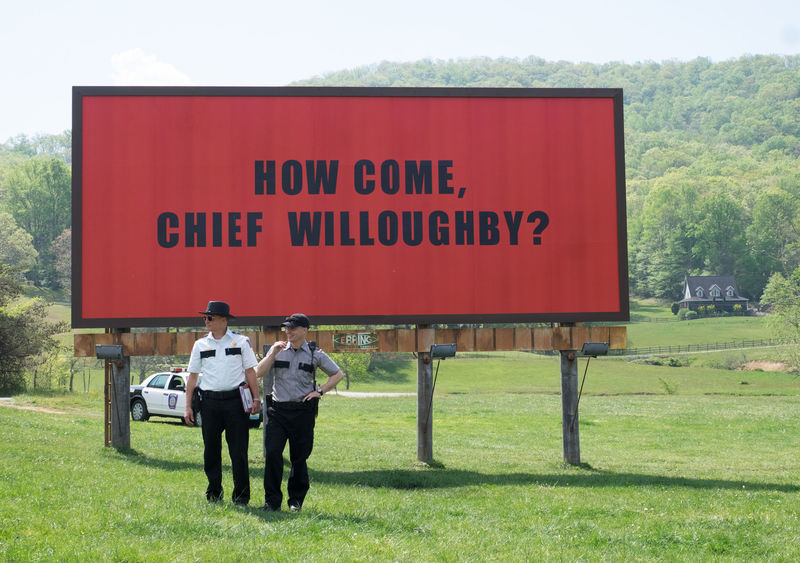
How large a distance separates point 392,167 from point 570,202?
139 inches

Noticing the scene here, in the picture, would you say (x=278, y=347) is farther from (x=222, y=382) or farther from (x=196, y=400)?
(x=196, y=400)

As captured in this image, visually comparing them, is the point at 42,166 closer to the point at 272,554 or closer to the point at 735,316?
the point at 735,316

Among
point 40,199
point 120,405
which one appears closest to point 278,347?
point 120,405

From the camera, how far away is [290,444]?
9.13 metres

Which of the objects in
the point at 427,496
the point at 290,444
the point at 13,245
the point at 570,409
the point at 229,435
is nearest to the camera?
the point at 229,435

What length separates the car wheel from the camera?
85.6ft

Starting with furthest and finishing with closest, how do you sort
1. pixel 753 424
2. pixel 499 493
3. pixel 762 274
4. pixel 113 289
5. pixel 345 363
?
1. pixel 762 274
2. pixel 345 363
3. pixel 753 424
4. pixel 113 289
5. pixel 499 493

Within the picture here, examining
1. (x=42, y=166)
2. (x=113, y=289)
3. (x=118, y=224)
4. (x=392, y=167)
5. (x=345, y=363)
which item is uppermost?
(x=42, y=166)

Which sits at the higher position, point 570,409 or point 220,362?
point 220,362

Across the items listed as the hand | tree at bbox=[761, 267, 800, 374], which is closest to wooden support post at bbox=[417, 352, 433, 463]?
the hand

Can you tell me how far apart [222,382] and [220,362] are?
0.22 metres

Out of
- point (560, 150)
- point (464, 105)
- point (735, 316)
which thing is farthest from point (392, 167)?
point (735, 316)

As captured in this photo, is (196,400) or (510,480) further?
(510,480)

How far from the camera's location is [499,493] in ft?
40.7
